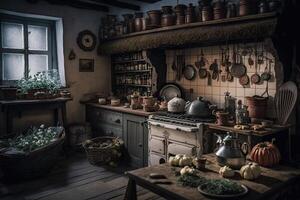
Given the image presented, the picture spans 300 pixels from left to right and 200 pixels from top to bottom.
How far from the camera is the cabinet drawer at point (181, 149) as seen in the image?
2.92m

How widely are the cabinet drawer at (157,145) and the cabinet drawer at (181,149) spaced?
0.39ft

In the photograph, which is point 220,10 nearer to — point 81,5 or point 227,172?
point 227,172

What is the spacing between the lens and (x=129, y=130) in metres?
3.87

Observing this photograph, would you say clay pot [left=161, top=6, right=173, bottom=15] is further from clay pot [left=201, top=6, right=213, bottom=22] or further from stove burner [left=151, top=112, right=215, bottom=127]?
stove burner [left=151, top=112, right=215, bottom=127]

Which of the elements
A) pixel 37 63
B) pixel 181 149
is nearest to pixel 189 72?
pixel 181 149

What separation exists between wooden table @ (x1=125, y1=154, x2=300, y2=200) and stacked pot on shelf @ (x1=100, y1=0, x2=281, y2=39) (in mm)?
1566

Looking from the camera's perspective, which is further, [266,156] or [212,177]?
[266,156]

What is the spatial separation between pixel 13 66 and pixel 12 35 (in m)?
0.45

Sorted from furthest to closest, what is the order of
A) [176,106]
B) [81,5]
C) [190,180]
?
[81,5], [176,106], [190,180]

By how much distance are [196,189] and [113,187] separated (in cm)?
173

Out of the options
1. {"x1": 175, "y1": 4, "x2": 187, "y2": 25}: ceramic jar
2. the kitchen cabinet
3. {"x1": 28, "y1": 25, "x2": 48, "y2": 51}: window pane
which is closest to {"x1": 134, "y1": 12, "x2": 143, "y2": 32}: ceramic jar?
{"x1": 175, "y1": 4, "x2": 187, "y2": 25}: ceramic jar

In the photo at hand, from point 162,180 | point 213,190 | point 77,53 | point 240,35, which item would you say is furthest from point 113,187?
point 77,53

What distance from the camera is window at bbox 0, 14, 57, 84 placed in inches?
164

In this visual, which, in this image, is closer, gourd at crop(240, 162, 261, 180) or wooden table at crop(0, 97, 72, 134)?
gourd at crop(240, 162, 261, 180)
